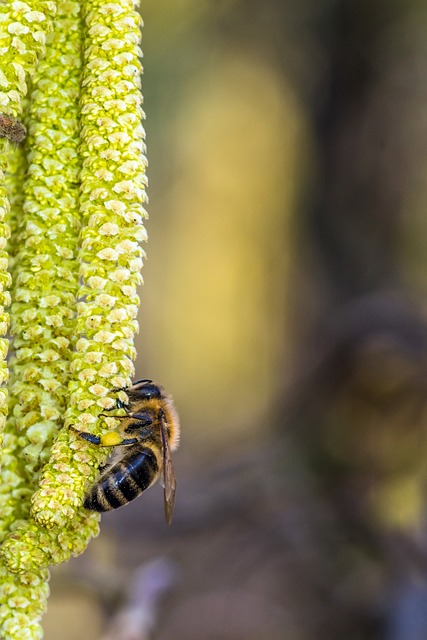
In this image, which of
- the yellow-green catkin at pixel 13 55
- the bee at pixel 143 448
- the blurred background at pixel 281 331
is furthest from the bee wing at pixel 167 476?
the blurred background at pixel 281 331

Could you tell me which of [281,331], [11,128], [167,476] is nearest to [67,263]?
[11,128]

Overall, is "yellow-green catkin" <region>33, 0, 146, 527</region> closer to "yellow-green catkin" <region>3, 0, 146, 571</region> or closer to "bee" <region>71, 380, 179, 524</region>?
"yellow-green catkin" <region>3, 0, 146, 571</region>

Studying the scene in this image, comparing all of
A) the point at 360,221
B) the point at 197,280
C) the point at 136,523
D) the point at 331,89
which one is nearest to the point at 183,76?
the point at 197,280

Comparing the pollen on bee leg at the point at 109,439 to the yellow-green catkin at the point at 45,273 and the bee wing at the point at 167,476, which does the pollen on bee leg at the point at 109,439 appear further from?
the bee wing at the point at 167,476

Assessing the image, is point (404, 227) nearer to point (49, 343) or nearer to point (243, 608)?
point (243, 608)

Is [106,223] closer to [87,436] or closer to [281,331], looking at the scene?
[87,436]

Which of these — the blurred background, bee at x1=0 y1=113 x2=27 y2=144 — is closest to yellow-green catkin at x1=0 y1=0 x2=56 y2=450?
bee at x1=0 y1=113 x2=27 y2=144
